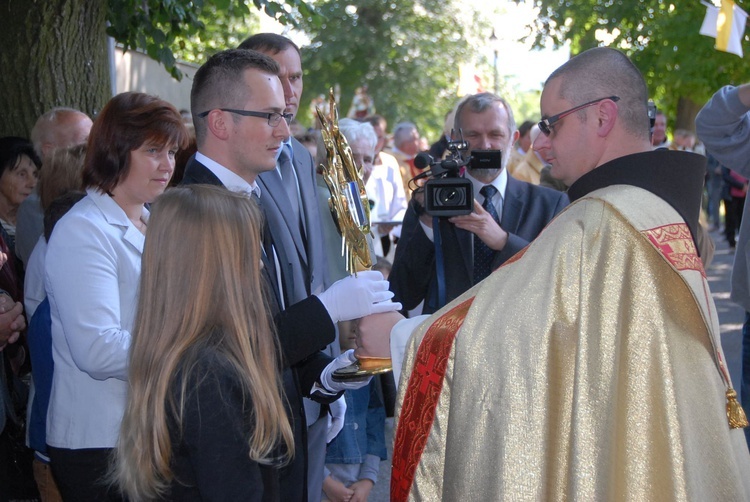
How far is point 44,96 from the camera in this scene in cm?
580

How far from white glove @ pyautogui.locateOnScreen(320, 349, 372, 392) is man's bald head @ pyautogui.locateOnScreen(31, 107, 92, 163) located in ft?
7.78

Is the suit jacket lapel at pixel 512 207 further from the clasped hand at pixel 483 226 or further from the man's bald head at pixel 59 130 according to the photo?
the man's bald head at pixel 59 130

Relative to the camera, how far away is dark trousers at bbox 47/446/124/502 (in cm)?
307

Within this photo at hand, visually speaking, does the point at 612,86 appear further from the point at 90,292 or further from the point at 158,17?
the point at 158,17

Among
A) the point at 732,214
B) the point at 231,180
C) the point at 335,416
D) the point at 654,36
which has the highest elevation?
the point at 654,36

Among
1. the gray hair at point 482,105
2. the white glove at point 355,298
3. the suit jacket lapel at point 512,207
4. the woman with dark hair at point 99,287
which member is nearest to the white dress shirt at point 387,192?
the gray hair at point 482,105

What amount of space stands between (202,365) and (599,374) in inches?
40.2

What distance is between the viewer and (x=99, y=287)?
3.02 metres

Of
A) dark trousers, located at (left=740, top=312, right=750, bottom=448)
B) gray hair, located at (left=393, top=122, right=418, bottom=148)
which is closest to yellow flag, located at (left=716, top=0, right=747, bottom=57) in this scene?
dark trousers, located at (left=740, top=312, right=750, bottom=448)

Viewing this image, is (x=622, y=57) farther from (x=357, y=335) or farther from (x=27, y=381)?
(x=27, y=381)

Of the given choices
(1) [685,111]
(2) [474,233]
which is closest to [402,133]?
(2) [474,233]

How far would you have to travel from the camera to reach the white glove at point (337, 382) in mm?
2959

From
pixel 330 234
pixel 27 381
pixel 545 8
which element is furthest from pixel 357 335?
pixel 545 8

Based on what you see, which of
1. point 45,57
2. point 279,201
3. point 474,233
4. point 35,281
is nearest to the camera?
point 279,201
